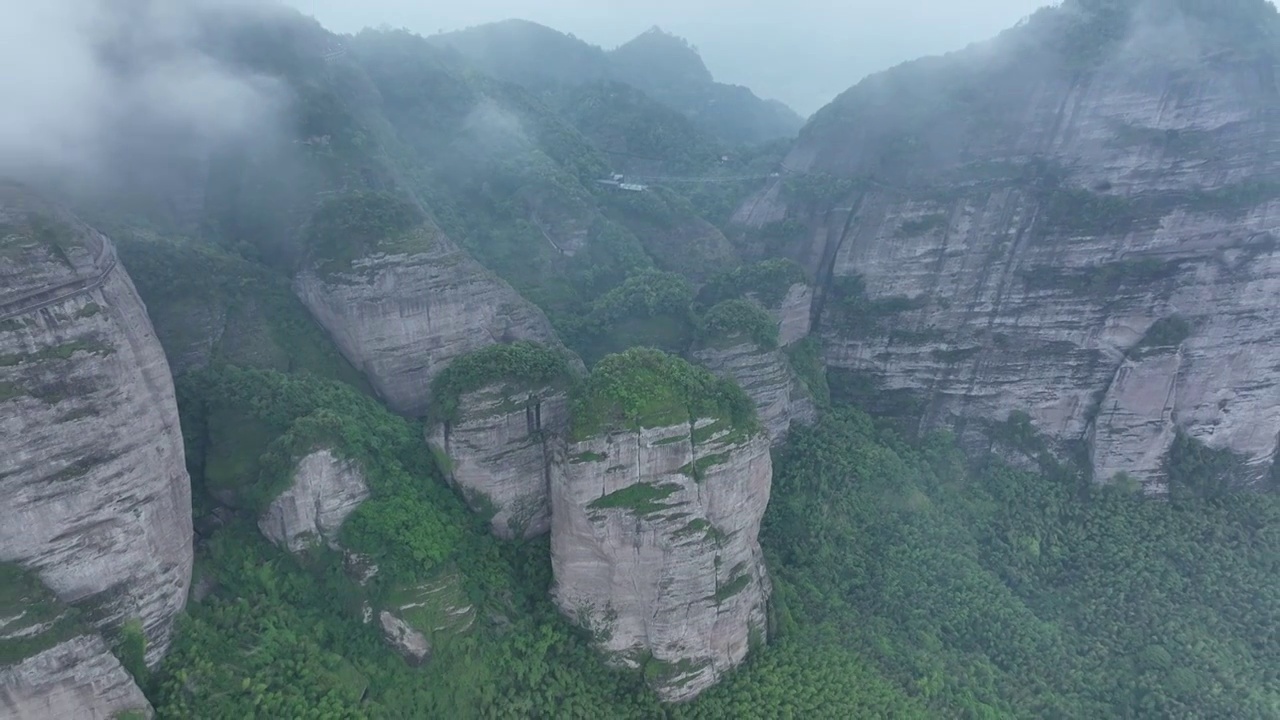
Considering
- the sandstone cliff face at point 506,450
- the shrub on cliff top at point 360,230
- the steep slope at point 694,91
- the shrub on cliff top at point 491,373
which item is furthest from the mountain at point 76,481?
the steep slope at point 694,91

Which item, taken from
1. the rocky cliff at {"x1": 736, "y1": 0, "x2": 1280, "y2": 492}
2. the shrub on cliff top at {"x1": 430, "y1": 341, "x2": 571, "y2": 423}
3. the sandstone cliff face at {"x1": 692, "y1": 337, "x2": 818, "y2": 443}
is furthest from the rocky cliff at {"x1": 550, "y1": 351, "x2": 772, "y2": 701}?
the rocky cliff at {"x1": 736, "y1": 0, "x2": 1280, "y2": 492}

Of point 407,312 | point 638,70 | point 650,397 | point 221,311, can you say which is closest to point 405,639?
point 650,397

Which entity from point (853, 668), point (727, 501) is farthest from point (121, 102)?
point (853, 668)

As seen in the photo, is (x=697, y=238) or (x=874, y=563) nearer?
(x=874, y=563)

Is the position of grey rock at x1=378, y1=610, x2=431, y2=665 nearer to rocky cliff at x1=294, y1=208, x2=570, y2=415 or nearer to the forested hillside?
the forested hillside

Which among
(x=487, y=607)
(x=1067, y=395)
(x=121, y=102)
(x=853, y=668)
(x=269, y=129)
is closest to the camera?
(x=487, y=607)

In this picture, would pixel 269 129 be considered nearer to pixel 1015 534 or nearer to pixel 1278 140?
pixel 1015 534
